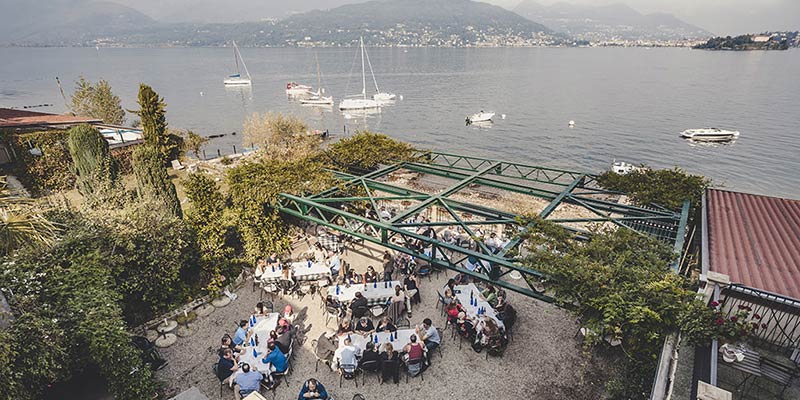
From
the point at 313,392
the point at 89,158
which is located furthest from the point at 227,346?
the point at 89,158

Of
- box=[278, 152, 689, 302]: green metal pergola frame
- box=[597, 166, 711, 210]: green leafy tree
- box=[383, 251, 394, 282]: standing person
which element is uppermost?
box=[597, 166, 711, 210]: green leafy tree

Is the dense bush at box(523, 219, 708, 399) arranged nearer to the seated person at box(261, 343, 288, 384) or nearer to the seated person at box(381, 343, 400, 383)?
the seated person at box(381, 343, 400, 383)

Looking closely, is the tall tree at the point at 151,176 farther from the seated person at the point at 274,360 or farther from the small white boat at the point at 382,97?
the small white boat at the point at 382,97

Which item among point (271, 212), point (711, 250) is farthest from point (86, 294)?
point (711, 250)

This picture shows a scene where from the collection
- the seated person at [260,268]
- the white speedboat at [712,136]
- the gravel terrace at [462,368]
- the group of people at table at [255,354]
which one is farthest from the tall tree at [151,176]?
the white speedboat at [712,136]

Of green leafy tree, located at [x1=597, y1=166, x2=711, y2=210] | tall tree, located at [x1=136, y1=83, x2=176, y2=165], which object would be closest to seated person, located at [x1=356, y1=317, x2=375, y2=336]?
green leafy tree, located at [x1=597, y1=166, x2=711, y2=210]

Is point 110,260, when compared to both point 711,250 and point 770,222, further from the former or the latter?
point 770,222
